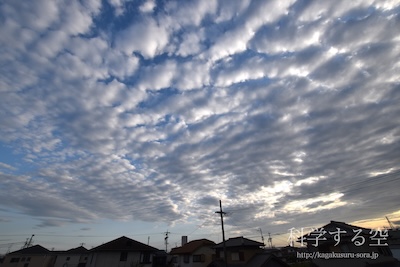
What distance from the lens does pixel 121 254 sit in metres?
38.6

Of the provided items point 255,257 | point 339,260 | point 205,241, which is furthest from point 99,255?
point 339,260

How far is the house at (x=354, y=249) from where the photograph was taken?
31125 millimetres

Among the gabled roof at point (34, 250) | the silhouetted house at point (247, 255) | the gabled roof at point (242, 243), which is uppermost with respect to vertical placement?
the gabled roof at point (34, 250)

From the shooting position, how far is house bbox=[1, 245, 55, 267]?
53281 mm

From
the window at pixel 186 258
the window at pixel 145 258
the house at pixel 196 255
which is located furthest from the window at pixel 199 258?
the window at pixel 145 258

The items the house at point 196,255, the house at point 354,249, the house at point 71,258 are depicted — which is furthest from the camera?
the house at point 71,258

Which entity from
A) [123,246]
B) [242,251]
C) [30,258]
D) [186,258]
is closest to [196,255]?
[186,258]

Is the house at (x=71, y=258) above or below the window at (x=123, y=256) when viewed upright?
above

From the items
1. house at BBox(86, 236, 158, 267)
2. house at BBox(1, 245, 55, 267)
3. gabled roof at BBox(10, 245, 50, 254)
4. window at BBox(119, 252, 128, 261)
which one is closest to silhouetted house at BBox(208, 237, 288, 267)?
house at BBox(86, 236, 158, 267)

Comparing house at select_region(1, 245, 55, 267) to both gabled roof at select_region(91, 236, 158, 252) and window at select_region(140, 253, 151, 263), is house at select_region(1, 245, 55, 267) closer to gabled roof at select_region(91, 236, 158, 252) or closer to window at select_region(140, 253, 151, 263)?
gabled roof at select_region(91, 236, 158, 252)

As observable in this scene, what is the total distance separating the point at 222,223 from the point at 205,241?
1699cm

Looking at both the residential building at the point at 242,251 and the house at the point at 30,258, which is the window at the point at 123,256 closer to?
the residential building at the point at 242,251

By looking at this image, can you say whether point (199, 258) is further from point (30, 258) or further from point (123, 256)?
point (30, 258)

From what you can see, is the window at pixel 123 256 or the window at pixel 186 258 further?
the window at pixel 186 258
